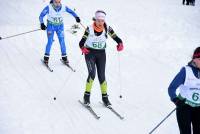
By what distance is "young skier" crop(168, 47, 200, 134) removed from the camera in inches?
196

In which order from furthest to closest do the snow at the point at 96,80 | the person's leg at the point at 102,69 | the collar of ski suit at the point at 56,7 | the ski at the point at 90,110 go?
the collar of ski suit at the point at 56,7 → the person's leg at the point at 102,69 → the ski at the point at 90,110 → the snow at the point at 96,80

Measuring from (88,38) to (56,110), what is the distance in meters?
1.70

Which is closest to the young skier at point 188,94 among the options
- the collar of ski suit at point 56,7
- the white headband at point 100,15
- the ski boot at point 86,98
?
the white headband at point 100,15

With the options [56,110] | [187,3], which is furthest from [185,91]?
[187,3]

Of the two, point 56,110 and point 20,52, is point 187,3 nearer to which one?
point 20,52

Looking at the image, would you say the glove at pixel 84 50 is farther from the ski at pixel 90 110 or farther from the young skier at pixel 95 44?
the ski at pixel 90 110

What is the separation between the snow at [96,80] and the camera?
713cm

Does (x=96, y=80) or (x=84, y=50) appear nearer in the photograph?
(x=84, y=50)

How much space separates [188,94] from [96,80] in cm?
446

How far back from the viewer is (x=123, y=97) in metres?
8.42

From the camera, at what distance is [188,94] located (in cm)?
509

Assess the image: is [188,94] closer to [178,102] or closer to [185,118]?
[178,102]

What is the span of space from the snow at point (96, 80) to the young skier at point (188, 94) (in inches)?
70.6

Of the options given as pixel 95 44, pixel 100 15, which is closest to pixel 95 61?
pixel 95 44
